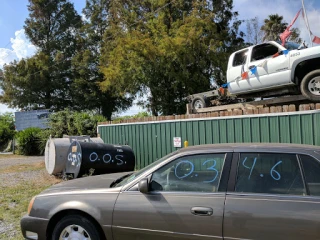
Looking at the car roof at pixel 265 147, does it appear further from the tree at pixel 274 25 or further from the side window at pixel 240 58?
the tree at pixel 274 25

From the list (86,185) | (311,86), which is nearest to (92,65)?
(311,86)

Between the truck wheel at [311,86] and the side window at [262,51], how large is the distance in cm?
159

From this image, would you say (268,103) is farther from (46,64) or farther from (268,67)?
(46,64)

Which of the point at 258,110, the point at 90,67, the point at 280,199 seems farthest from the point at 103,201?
the point at 90,67

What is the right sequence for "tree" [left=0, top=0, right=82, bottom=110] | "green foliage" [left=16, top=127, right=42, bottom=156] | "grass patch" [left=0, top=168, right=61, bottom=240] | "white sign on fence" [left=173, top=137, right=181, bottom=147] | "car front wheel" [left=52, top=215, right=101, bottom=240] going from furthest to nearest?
"tree" [left=0, top=0, right=82, bottom=110]
"green foliage" [left=16, top=127, right=42, bottom=156]
"white sign on fence" [left=173, top=137, right=181, bottom=147]
"grass patch" [left=0, top=168, right=61, bottom=240]
"car front wheel" [left=52, top=215, right=101, bottom=240]

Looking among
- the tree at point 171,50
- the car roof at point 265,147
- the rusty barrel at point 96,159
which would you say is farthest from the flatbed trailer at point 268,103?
the tree at point 171,50

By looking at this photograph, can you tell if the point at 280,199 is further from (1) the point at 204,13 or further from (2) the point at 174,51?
(1) the point at 204,13

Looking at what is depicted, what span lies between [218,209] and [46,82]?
3885cm

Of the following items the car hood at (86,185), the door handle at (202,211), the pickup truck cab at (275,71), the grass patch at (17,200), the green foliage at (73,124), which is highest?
the pickup truck cab at (275,71)

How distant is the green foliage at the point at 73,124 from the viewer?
18.7 metres

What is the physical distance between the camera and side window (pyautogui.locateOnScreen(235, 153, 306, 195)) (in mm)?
3389

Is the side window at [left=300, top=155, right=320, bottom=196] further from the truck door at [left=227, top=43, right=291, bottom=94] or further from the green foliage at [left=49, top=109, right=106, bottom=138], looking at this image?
the green foliage at [left=49, top=109, right=106, bottom=138]

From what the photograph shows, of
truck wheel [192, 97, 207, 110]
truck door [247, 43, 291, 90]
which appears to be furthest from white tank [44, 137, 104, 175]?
truck door [247, 43, 291, 90]

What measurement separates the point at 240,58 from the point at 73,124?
40.7ft
